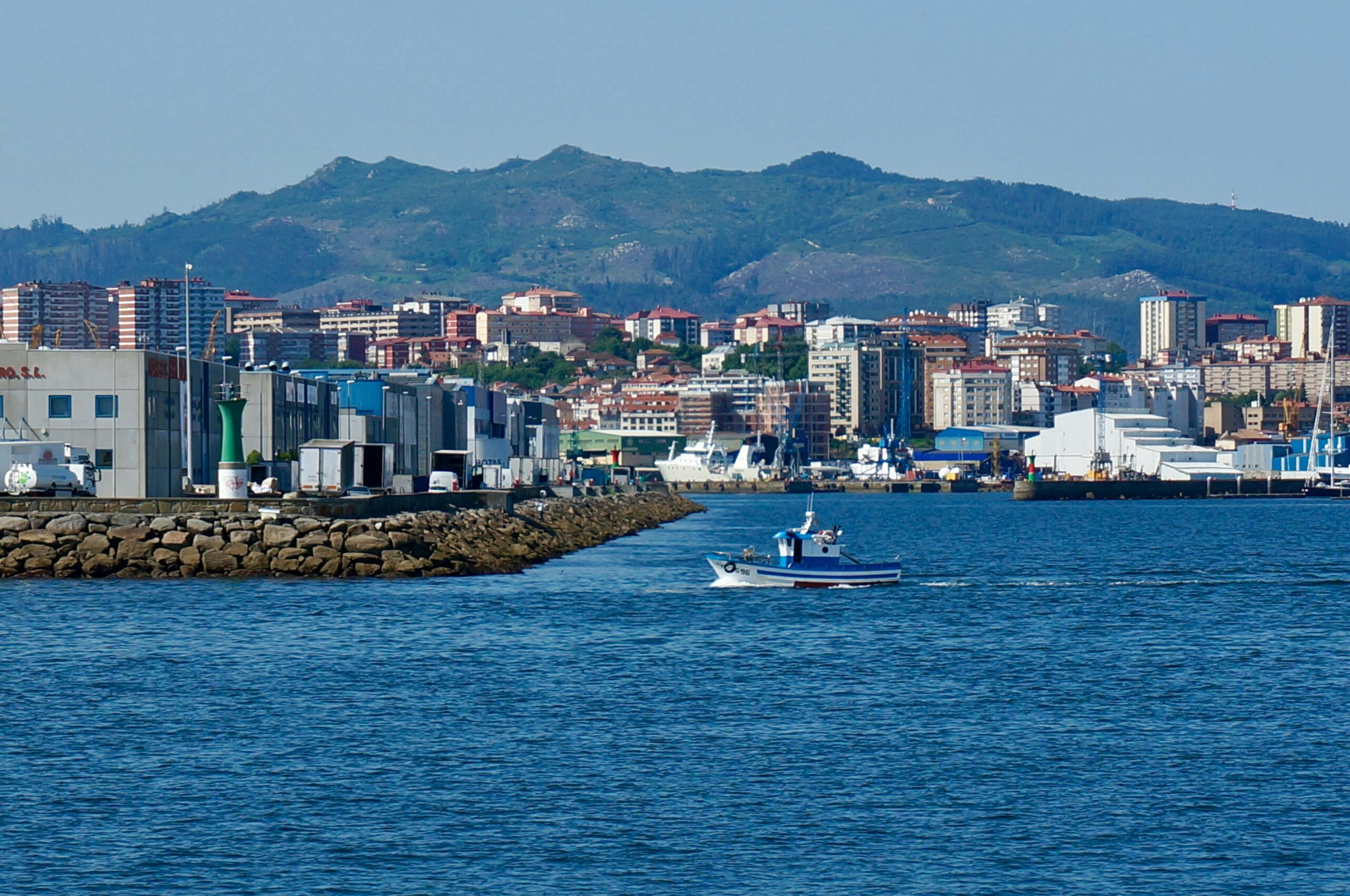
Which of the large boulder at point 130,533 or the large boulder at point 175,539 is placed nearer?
the large boulder at point 130,533

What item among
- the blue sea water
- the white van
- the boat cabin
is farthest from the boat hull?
the white van

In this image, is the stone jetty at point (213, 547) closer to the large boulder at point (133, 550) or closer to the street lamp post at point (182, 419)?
the large boulder at point (133, 550)

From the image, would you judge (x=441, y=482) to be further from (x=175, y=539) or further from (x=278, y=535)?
(x=175, y=539)

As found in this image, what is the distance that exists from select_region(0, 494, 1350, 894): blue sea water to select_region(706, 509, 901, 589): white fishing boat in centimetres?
366

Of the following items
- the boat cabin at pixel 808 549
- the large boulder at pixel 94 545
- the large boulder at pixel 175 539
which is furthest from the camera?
the boat cabin at pixel 808 549

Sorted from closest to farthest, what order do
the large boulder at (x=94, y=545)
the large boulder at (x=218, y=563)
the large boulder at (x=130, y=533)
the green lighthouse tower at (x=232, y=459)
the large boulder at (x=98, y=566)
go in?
1. the large boulder at (x=98, y=566)
2. the large boulder at (x=94, y=545)
3. the large boulder at (x=130, y=533)
4. the large boulder at (x=218, y=563)
5. the green lighthouse tower at (x=232, y=459)

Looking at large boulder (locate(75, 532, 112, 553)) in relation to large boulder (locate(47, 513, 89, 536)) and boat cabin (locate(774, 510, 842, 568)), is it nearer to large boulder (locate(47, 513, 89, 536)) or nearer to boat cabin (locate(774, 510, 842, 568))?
large boulder (locate(47, 513, 89, 536))

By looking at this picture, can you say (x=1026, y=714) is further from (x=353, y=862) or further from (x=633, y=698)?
(x=353, y=862)

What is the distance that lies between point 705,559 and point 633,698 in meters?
42.7

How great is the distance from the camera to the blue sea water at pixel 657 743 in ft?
73.6

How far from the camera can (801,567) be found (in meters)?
58.8

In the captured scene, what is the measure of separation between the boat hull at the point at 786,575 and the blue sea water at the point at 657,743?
356 cm

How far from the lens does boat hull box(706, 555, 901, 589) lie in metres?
58.7

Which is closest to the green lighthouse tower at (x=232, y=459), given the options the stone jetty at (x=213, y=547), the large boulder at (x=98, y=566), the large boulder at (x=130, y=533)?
the stone jetty at (x=213, y=547)
